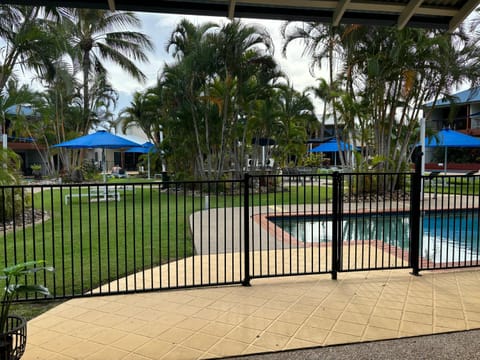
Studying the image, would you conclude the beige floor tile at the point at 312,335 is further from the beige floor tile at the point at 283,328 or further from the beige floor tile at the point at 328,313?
the beige floor tile at the point at 328,313

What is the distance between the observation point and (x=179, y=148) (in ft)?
54.4

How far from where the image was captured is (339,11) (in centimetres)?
335

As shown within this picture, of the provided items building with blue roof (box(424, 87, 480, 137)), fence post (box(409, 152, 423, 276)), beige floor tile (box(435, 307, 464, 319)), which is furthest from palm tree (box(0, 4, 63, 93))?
building with blue roof (box(424, 87, 480, 137))

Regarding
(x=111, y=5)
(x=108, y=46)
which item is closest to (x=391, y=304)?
(x=111, y=5)

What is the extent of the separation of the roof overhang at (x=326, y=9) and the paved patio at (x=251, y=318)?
2.71 metres

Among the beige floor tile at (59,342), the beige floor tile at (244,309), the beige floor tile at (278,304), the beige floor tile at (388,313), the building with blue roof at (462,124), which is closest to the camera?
the beige floor tile at (59,342)

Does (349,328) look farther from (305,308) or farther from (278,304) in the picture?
(278,304)

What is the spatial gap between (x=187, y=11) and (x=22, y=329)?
105 inches

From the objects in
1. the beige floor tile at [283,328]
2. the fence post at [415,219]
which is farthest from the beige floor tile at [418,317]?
the fence post at [415,219]

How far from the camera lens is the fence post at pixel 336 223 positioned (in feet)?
15.4

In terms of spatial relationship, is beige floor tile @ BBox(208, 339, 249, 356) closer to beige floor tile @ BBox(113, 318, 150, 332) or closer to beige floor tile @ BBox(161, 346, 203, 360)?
beige floor tile @ BBox(161, 346, 203, 360)

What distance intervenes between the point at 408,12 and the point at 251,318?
10.2ft

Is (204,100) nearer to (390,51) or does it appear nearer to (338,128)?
(338,128)

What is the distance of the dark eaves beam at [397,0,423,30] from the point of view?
3.31 m
